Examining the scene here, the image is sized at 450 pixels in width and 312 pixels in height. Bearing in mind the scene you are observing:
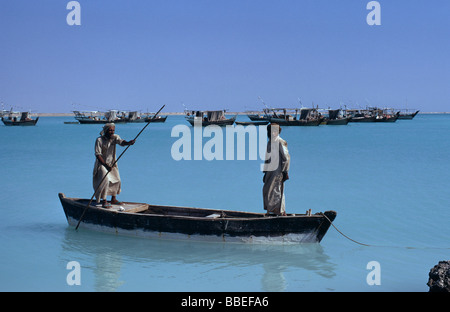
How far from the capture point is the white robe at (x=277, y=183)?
23.2ft

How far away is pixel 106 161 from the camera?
7.96m

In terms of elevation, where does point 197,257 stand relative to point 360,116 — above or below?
below

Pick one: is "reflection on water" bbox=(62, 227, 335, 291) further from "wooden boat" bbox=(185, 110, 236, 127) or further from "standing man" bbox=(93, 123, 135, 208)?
"wooden boat" bbox=(185, 110, 236, 127)

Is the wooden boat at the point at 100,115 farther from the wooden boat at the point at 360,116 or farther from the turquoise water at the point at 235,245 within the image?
the turquoise water at the point at 235,245

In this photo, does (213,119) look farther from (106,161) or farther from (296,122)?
(106,161)

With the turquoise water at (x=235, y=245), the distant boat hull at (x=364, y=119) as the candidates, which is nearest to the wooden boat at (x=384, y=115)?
the distant boat hull at (x=364, y=119)

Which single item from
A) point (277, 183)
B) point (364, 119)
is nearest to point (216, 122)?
point (364, 119)

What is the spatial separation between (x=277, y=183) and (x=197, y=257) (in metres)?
1.64

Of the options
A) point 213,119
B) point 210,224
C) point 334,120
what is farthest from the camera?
point 334,120

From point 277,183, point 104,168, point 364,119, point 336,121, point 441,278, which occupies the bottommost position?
point 441,278

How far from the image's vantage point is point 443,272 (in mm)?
5199

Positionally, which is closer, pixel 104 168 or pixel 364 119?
pixel 104 168

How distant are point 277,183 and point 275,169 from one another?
0.22 m

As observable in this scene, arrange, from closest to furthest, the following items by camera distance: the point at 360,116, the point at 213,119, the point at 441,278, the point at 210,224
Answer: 1. the point at 441,278
2. the point at 210,224
3. the point at 213,119
4. the point at 360,116
